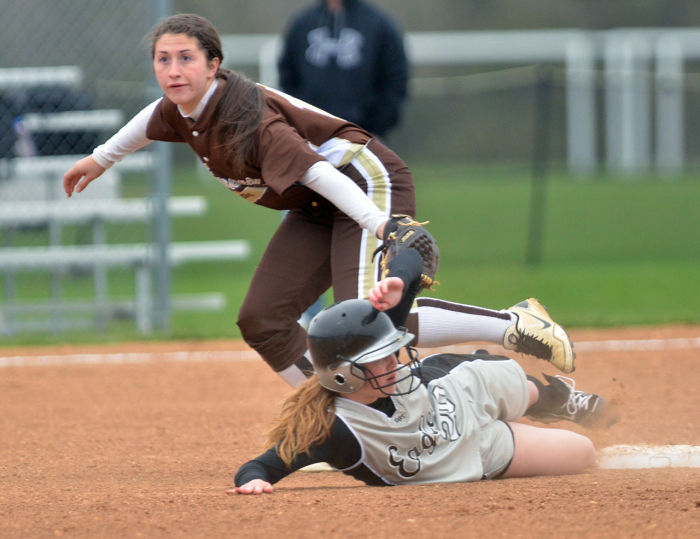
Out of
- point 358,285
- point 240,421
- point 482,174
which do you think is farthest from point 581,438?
point 482,174

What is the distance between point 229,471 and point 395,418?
3.07ft

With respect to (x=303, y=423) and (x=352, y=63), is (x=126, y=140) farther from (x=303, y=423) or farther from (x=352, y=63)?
(x=352, y=63)

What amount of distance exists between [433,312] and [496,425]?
51 centimetres

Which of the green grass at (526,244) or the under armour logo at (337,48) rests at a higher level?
the under armour logo at (337,48)

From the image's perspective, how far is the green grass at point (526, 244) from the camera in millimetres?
9891

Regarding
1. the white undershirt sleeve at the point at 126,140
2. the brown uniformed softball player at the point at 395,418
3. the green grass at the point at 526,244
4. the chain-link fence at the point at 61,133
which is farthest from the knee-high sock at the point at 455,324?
the chain-link fence at the point at 61,133

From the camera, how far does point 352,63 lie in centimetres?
752

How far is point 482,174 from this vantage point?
739 inches

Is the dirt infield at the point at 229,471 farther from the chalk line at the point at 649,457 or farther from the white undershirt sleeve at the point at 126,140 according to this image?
the white undershirt sleeve at the point at 126,140

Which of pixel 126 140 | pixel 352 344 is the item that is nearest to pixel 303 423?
pixel 352 344

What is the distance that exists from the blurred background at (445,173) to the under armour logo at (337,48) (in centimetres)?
151

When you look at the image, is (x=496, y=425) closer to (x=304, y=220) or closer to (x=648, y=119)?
(x=304, y=220)

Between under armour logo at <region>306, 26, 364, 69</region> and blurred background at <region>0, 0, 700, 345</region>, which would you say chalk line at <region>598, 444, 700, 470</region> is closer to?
blurred background at <region>0, 0, 700, 345</region>

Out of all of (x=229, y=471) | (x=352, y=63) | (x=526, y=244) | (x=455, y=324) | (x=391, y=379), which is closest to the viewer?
(x=391, y=379)
